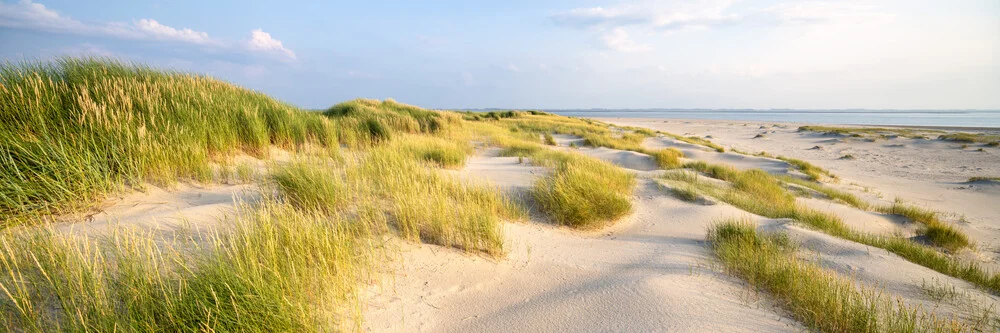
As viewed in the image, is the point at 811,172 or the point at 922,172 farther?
the point at 922,172

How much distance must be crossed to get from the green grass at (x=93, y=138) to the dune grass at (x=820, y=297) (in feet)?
16.4

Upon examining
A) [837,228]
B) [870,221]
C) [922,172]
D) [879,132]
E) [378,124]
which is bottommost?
[870,221]

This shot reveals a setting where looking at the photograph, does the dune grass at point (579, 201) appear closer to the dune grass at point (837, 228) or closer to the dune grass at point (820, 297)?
the dune grass at point (820, 297)

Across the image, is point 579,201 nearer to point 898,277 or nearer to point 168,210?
point 898,277

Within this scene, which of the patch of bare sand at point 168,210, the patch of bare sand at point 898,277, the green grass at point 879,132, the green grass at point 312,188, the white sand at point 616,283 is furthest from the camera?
the green grass at point 879,132

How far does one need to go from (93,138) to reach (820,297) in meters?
5.82

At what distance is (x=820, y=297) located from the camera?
227cm

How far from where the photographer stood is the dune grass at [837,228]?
12.3 ft

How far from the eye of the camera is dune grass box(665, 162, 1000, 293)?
3757 mm

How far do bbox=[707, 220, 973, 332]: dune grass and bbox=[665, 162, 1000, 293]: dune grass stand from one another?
169cm

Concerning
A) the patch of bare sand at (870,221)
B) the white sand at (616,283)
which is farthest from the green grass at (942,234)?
the white sand at (616,283)

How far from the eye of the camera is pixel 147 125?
13.8 ft

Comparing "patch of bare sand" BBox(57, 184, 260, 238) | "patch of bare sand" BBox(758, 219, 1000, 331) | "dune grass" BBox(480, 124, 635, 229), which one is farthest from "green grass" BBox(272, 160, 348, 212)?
"patch of bare sand" BBox(758, 219, 1000, 331)

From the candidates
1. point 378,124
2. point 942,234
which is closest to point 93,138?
point 378,124
